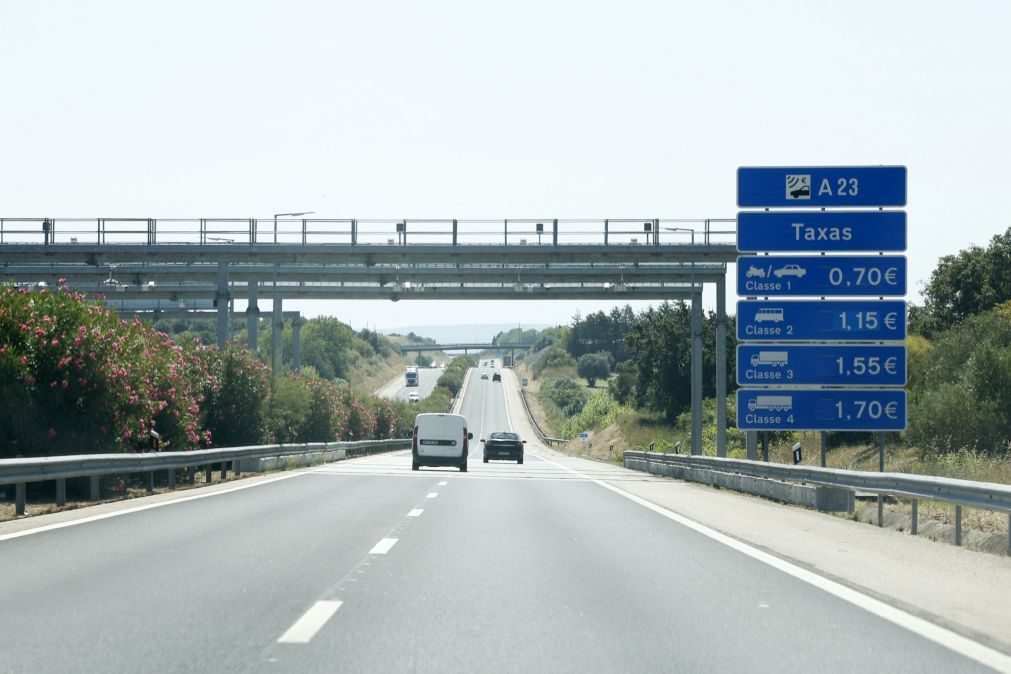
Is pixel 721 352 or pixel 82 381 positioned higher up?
pixel 721 352

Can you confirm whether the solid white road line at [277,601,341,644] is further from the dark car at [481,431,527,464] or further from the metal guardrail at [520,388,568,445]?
the metal guardrail at [520,388,568,445]

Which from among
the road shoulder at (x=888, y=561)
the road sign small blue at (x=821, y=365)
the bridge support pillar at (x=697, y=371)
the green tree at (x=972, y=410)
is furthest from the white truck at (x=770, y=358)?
Result: the bridge support pillar at (x=697, y=371)

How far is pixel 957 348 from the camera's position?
47.2m

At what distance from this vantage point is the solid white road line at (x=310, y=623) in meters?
7.29

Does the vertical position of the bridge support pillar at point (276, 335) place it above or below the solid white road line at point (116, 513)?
above

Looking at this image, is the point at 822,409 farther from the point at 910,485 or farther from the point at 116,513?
the point at 116,513

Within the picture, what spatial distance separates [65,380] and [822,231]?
50.2 feet

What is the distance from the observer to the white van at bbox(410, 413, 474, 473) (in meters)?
37.8

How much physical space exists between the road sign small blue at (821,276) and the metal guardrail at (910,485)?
3829 mm

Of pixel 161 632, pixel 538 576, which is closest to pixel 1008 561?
pixel 538 576

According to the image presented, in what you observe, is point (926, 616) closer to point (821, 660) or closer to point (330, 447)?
point (821, 660)

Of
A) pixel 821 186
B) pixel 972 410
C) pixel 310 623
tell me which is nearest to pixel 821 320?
pixel 821 186

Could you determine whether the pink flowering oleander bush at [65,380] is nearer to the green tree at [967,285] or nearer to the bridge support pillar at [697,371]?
the bridge support pillar at [697,371]

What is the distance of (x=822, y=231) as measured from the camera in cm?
2633
